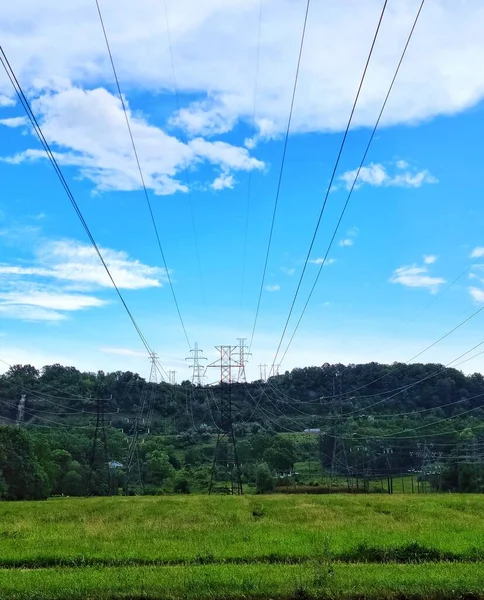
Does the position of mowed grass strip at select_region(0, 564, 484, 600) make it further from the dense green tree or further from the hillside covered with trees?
the hillside covered with trees

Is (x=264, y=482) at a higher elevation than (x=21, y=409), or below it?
below

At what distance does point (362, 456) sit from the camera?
12212cm

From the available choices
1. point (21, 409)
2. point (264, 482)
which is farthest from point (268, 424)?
point (264, 482)

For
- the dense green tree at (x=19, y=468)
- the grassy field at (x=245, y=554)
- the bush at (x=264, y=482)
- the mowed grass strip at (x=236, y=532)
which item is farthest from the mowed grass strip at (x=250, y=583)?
the bush at (x=264, y=482)

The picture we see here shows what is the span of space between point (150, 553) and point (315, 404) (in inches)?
5290

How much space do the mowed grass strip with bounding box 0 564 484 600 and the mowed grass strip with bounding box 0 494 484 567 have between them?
2.67 metres

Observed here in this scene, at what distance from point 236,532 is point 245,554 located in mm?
5280

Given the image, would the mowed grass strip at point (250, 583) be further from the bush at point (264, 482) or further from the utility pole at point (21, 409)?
the utility pole at point (21, 409)

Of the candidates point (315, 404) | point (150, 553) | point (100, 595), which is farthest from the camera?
point (315, 404)

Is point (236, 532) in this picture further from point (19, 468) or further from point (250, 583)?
point (19, 468)

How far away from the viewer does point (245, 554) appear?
702 inches

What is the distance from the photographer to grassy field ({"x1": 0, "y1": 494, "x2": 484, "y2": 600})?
42.3ft

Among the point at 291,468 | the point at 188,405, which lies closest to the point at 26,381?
the point at 188,405

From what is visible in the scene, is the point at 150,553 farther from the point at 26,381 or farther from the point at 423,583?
the point at 26,381
